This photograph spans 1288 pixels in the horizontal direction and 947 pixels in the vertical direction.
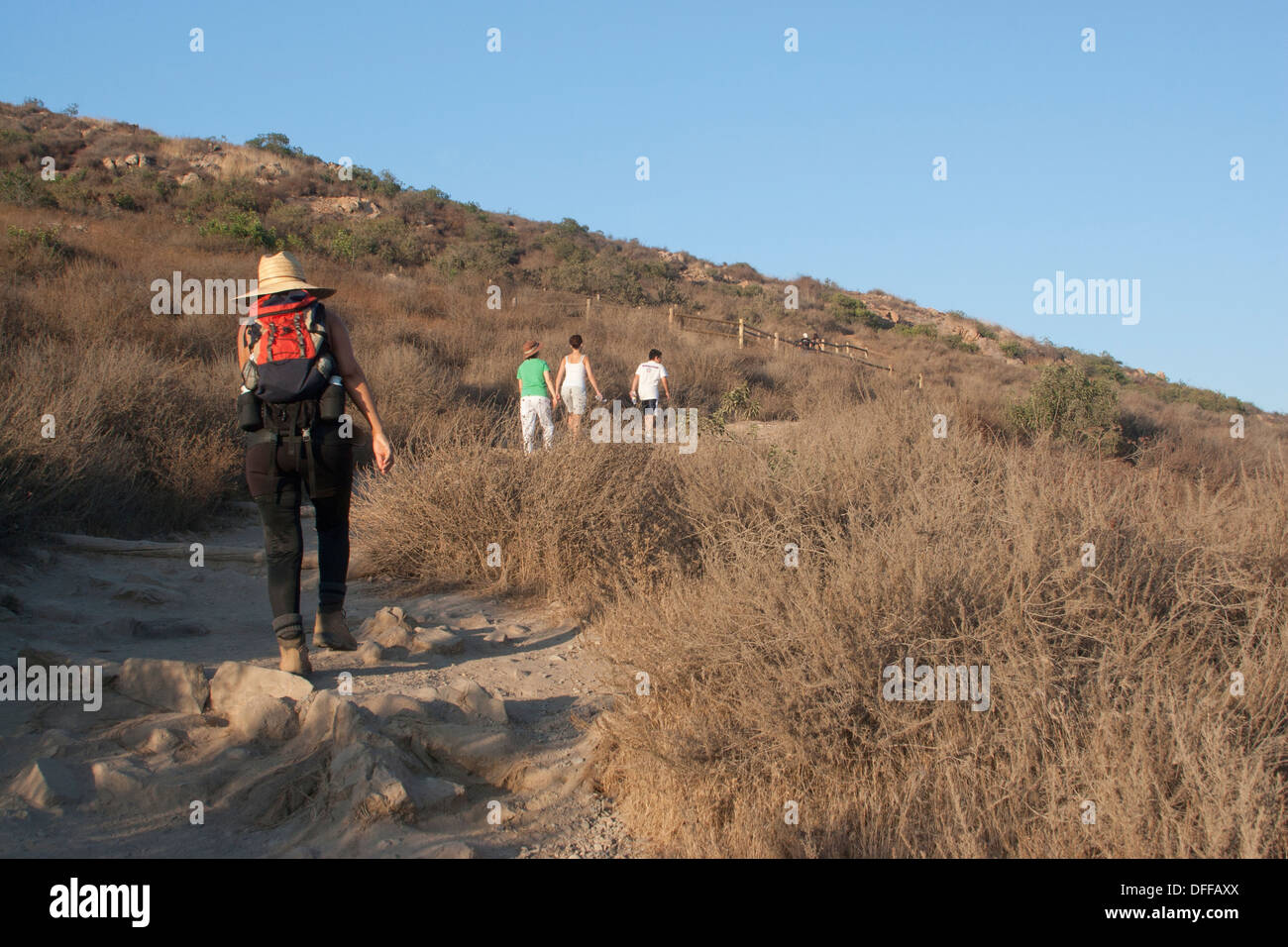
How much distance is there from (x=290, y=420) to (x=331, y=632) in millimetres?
1015

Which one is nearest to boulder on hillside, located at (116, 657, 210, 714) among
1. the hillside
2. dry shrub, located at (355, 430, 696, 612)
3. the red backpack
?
the red backpack

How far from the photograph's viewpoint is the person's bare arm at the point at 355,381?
362 centimetres

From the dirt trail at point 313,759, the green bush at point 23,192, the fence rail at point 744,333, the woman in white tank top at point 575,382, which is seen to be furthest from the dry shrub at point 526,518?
the green bush at point 23,192

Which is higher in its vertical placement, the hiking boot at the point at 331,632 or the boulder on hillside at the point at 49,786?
the hiking boot at the point at 331,632

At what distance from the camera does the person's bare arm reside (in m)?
3.62

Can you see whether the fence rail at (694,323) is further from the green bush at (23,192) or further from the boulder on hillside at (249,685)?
the boulder on hillside at (249,685)

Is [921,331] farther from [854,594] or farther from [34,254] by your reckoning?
[854,594]

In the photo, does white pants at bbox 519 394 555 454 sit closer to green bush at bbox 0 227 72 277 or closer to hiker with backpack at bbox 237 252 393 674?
hiker with backpack at bbox 237 252 393 674

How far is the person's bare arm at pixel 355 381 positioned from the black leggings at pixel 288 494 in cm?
15

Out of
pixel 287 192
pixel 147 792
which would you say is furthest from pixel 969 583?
pixel 287 192

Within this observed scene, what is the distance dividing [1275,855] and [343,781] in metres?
2.61

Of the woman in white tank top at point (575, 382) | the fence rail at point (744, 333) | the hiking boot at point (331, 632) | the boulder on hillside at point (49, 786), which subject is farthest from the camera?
the fence rail at point (744, 333)

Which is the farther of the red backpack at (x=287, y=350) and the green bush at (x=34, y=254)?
the green bush at (x=34, y=254)
